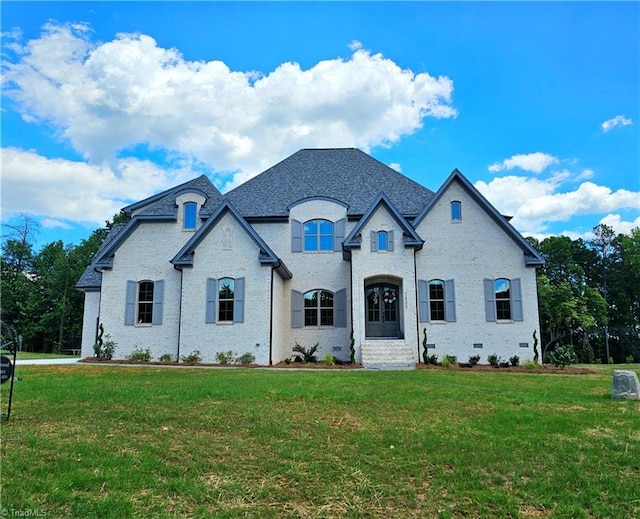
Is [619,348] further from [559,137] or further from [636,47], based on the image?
[636,47]

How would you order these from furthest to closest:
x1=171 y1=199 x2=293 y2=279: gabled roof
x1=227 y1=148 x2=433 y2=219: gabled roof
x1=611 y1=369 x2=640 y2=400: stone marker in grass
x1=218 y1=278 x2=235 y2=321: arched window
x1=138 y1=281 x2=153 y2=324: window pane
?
x1=227 y1=148 x2=433 y2=219: gabled roof → x1=138 y1=281 x2=153 y2=324: window pane → x1=218 y1=278 x2=235 y2=321: arched window → x1=171 y1=199 x2=293 y2=279: gabled roof → x1=611 y1=369 x2=640 y2=400: stone marker in grass

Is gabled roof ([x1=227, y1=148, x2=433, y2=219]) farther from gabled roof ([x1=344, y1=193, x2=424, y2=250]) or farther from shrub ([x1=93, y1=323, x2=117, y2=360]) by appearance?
shrub ([x1=93, y1=323, x2=117, y2=360])

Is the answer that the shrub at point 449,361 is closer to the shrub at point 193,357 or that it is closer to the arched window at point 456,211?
the arched window at point 456,211

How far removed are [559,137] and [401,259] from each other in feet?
32.3

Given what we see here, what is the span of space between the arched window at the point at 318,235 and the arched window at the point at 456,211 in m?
5.81

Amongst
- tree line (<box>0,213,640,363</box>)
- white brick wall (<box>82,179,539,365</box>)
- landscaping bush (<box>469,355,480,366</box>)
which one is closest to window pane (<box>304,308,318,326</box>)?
white brick wall (<box>82,179,539,365</box>)

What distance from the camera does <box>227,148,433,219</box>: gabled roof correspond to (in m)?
21.8

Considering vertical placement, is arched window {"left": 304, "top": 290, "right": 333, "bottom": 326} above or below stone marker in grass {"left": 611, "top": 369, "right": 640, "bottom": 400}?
above

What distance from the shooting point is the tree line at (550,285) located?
43750mm

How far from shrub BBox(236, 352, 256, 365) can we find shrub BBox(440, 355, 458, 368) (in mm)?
7861

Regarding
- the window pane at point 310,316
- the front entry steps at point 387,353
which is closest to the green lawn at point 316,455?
the front entry steps at point 387,353

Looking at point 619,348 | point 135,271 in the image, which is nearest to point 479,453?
point 135,271

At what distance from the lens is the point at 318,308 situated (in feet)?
68.3

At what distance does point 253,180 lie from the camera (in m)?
23.9
